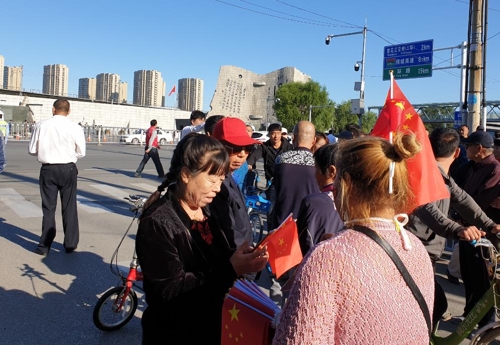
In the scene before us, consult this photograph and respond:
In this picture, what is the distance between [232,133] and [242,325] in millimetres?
1629

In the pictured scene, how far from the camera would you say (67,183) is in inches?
235

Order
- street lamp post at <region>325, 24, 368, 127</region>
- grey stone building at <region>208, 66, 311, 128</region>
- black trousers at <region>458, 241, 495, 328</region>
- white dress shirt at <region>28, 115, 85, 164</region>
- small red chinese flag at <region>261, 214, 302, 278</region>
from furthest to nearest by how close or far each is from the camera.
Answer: grey stone building at <region>208, 66, 311, 128</region> → street lamp post at <region>325, 24, 368, 127</region> → white dress shirt at <region>28, 115, 85, 164</region> → black trousers at <region>458, 241, 495, 328</region> → small red chinese flag at <region>261, 214, 302, 278</region>

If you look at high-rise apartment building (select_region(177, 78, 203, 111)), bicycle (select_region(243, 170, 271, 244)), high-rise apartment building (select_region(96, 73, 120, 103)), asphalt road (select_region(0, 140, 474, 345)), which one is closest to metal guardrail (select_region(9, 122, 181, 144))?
asphalt road (select_region(0, 140, 474, 345))

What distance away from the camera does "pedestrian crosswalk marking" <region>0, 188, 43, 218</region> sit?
8.34 meters

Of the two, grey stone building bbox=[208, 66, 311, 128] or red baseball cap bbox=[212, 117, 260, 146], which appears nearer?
red baseball cap bbox=[212, 117, 260, 146]

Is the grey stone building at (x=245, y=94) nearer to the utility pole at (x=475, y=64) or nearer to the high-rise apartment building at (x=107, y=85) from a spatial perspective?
the utility pole at (x=475, y=64)

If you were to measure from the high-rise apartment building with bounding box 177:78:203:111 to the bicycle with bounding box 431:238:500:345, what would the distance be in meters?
126

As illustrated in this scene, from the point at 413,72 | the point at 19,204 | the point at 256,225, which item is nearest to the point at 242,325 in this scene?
the point at 256,225

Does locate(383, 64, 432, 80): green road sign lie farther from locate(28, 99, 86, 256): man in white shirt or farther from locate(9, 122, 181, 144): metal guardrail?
locate(9, 122, 181, 144): metal guardrail

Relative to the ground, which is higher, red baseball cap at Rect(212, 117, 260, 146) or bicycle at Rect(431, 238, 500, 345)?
red baseball cap at Rect(212, 117, 260, 146)

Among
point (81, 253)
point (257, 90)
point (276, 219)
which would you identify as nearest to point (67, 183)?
point (81, 253)

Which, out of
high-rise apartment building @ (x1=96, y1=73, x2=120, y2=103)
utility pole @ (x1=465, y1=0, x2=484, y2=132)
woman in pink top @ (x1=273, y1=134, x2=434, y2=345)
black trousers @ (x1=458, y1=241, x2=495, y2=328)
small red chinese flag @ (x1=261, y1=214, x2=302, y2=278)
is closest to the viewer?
woman in pink top @ (x1=273, y1=134, x2=434, y2=345)

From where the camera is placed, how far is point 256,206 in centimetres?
708

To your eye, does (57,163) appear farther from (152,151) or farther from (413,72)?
(413,72)
